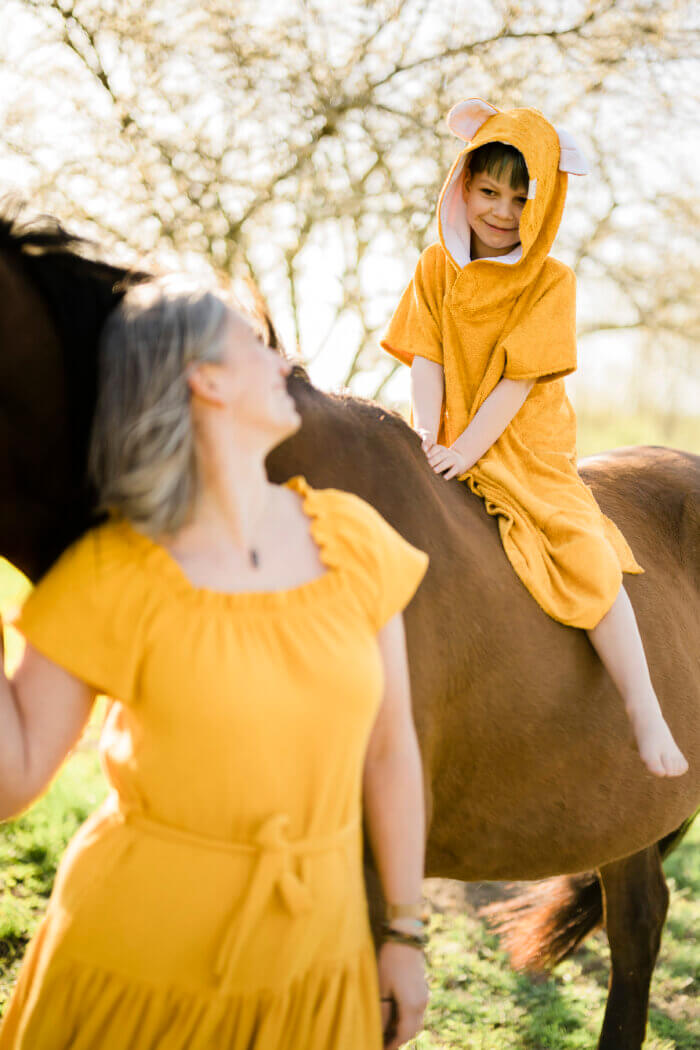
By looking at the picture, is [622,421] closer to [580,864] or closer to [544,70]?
[544,70]

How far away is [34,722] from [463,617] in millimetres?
1069

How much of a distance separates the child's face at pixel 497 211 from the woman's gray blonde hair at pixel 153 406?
130 cm

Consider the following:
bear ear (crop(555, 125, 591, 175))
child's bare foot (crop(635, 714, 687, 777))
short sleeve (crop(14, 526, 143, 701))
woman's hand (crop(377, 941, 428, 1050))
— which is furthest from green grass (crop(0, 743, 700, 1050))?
bear ear (crop(555, 125, 591, 175))

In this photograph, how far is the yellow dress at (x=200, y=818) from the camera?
4.32 ft

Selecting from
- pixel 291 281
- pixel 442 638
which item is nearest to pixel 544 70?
pixel 291 281

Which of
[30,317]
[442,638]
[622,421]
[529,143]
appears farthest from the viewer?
[622,421]

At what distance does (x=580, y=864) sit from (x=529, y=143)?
1.89 metres

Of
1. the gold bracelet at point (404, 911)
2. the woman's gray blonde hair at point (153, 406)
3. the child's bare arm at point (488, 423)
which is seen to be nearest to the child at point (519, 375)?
the child's bare arm at point (488, 423)

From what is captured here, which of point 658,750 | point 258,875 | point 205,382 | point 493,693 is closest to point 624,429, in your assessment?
point 658,750

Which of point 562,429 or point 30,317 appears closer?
point 30,317

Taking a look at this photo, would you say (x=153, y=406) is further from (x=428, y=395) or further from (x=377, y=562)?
(x=428, y=395)

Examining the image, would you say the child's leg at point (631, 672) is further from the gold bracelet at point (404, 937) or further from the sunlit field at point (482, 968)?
the sunlit field at point (482, 968)

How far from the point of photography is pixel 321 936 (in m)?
1.40

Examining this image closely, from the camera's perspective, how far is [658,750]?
222 cm
